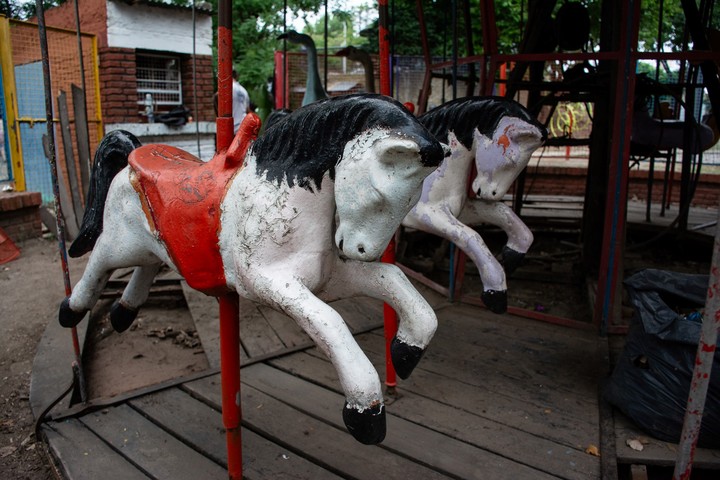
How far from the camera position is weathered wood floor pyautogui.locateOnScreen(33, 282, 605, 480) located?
2201 mm

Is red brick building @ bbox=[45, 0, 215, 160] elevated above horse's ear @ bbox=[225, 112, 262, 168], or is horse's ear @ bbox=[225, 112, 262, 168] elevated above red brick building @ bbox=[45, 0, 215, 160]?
red brick building @ bbox=[45, 0, 215, 160]

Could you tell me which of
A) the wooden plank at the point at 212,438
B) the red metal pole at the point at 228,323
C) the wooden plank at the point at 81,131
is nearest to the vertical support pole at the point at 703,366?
the wooden plank at the point at 212,438

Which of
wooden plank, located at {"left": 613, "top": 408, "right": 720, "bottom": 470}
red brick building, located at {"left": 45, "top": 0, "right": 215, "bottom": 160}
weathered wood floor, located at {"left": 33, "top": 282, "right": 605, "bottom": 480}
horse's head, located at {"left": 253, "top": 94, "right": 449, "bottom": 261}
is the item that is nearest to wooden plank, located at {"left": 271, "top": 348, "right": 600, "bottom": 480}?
weathered wood floor, located at {"left": 33, "top": 282, "right": 605, "bottom": 480}

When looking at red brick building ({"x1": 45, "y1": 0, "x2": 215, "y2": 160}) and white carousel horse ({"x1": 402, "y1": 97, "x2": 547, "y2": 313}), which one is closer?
white carousel horse ({"x1": 402, "y1": 97, "x2": 547, "y2": 313})

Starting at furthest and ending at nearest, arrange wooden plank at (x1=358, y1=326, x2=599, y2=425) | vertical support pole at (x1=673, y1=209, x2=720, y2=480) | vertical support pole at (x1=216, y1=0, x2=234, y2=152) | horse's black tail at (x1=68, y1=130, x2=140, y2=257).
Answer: wooden plank at (x1=358, y1=326, x2=599, y2=425), horse's black tail at (x1=68, y1=130, x2=140, y2=257), vertical support pole at (x1=216, y1=0, x2=234, y2=152), vertical support pole at (x1=673, y1=209, x2=720, y2=480)

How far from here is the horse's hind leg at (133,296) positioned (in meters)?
2.18

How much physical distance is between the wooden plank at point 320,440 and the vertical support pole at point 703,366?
0.81 metres

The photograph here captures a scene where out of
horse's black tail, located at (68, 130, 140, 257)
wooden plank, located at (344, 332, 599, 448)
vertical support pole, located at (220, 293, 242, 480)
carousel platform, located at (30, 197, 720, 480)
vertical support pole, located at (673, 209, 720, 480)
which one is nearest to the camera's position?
vertical support pole, located at (673, 209, 720, 480)

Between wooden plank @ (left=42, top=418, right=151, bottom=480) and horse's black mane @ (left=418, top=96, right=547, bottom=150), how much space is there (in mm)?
1664

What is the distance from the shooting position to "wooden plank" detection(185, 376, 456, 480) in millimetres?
2160

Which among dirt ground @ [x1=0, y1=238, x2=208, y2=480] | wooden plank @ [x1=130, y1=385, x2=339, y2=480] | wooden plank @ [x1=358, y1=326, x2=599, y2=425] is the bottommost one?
dirt ground @ [x1=0, y1=238, x2=208, y2=480]

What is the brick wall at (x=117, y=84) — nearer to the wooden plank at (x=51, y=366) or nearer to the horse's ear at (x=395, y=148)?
the wooden plank at (x=51, y=366)

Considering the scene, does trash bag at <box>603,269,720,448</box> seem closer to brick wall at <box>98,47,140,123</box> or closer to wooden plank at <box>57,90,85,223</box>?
wooden plank at <box>57,90,85,223</box>

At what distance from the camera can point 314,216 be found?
1.44 meters
